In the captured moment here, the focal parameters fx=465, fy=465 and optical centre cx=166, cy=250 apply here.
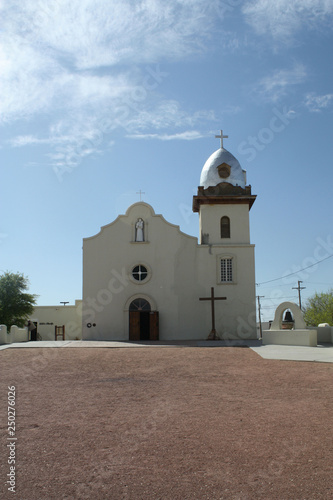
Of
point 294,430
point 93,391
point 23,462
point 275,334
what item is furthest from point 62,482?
point 275,334

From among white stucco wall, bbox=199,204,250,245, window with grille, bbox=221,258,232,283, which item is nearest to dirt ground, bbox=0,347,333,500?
window with grille, bbox=221,258,232,283

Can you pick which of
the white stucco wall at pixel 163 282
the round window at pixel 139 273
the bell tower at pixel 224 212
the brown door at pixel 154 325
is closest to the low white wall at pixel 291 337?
the white stucco wall at pixel 163 282

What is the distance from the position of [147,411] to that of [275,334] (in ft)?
46.6

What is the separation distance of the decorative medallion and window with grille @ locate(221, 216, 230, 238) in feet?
8.95

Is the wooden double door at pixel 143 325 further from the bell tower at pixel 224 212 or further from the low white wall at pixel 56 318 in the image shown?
the low white wall at pixel 56 318

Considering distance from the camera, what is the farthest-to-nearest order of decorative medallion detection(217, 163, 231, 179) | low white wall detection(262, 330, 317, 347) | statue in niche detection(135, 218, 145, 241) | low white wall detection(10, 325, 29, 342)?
decorative medallion detection(217, 163, 231, 179) < statue in niche detection(135, 218, 145, 241) < low white wall detection(10, 325, 29, 342) < low white wall detection(262, 330, 317, 347)

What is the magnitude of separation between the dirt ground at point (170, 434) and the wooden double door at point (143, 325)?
13.7 m

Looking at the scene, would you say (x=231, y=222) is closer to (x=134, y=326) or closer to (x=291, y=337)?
(x=134, y=326)

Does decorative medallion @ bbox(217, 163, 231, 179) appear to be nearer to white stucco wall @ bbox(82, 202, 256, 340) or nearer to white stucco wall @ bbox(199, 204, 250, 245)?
white stucco wall @ bbox(199, 204, 250, 245)

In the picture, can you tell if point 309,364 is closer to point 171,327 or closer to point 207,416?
point 207,416

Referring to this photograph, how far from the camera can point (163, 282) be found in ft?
89.7

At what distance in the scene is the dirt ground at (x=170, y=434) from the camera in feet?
18.3

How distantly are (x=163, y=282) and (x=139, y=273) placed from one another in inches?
60.3

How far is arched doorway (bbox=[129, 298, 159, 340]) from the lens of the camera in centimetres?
2661
